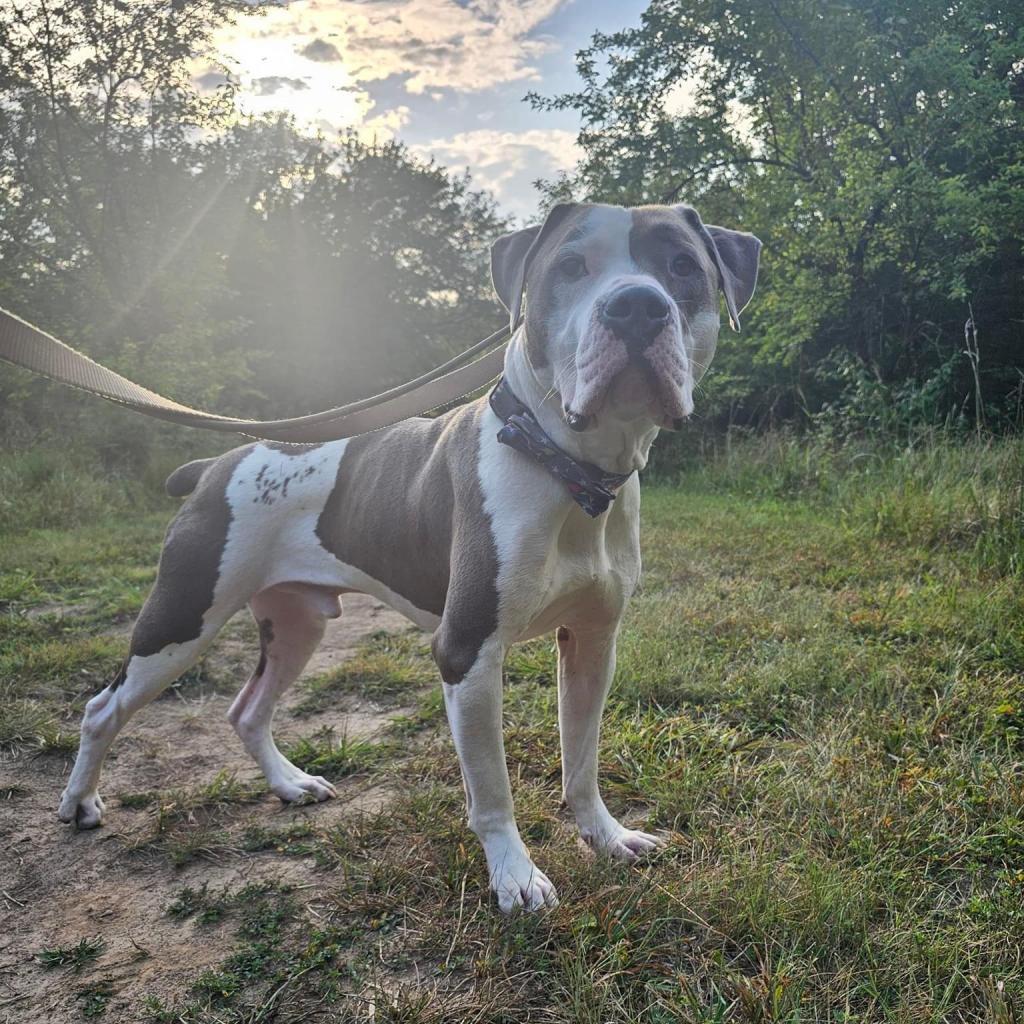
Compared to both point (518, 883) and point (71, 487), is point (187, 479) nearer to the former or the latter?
point (518, 883)

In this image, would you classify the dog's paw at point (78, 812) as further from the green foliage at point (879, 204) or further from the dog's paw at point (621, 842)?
the green foliage at point (879, 204)

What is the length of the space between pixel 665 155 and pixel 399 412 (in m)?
17.2

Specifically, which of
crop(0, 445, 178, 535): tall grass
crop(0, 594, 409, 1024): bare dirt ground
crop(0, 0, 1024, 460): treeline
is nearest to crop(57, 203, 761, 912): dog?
crop(0, 594, 409, 1024): bare dirt ground

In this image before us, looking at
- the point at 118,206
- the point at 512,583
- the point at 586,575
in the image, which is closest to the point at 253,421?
the point at 512,583

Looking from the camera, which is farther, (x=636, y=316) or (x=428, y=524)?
(x=428, y=524)

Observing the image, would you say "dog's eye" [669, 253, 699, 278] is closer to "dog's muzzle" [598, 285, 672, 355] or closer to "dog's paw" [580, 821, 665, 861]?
"dog's muzzle" [598, 285, 672, 355]

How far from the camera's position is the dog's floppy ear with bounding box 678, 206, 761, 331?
2.25 m

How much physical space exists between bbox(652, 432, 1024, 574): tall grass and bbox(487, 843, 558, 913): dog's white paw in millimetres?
3494

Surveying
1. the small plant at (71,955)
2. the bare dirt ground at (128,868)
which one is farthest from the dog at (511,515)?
the small plant at (71,955)

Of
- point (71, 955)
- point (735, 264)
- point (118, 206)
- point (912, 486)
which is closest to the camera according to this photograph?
point (71, 955)

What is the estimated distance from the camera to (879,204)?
1302cm

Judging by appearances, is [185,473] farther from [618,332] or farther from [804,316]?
[804,316]

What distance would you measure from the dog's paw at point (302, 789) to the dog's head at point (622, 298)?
1692 millimetres

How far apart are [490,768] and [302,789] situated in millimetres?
1014
